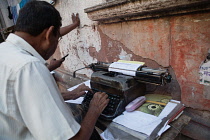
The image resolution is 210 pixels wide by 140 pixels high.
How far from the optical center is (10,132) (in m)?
0.80

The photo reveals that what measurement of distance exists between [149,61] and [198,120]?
720 mm

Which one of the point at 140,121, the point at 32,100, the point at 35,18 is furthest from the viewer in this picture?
the point at 140,121

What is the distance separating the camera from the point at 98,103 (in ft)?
3.74

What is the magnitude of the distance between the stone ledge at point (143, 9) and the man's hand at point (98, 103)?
858 mm

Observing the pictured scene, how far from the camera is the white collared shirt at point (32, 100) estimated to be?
27.7 inches

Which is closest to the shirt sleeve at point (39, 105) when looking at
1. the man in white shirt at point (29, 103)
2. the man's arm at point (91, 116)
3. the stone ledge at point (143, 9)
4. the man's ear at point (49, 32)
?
the man in white shirt at point (29, 103)

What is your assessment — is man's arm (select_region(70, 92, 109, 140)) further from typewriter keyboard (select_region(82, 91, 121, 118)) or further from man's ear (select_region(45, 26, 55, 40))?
man's ear (select_region(45, 26, 55, 40))

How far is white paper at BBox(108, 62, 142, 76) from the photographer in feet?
4.08

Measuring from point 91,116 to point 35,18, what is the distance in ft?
2.46

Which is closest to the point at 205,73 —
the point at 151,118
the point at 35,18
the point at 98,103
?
the point at 151,118

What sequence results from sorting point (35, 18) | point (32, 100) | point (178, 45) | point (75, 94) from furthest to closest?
point (75, 94), point (178, 45), point (35, 18), point (32, 100)

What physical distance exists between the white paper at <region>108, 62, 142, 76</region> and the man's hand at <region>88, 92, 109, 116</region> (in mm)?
284

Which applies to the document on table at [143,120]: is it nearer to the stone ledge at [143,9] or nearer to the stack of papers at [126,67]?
the stack of papers at [126,67]

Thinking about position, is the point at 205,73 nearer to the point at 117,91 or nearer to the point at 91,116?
the point at 117,91
